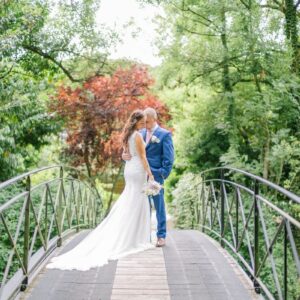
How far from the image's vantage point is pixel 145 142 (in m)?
6.17

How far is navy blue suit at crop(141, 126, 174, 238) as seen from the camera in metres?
5.99

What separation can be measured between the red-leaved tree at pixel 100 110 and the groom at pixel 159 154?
20.5 feet

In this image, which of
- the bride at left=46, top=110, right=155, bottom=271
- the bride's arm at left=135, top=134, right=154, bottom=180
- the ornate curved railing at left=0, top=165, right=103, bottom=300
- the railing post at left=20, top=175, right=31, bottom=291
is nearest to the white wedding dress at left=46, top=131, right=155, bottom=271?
the bride at left=46, top=110, right=155, bottom=271

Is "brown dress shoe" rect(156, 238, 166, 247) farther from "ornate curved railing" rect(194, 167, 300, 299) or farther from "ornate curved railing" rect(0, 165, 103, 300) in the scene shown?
"ornate curved railing" rect(0, 165, 103, 300)

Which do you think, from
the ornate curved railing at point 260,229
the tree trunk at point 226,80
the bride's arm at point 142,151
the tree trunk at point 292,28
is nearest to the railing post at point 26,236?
the bride's arm at point 142,151

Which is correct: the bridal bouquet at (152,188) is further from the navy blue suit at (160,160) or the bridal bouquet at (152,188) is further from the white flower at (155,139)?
the white flower at (155,139)

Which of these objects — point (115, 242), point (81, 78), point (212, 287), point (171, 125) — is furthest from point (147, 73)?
point (212, 287)

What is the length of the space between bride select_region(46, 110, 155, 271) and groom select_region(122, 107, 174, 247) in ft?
0.44

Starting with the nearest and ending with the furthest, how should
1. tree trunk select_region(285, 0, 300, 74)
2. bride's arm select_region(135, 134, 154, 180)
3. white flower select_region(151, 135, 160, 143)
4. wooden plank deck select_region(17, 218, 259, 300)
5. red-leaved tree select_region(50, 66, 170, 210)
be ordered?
wooden plank deck select_region(17, 218, 259, 300), bride's arm select_region(135, 134, 154, 180), white flower select_region(151, 135, 160, 143), tree trunk select_region(285, 0, 300, 74), red-leaved tree select_region(50, 66, 170, 210)

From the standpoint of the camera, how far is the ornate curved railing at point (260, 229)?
11.6ft

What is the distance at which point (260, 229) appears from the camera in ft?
31.9

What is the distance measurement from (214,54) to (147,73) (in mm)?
2588

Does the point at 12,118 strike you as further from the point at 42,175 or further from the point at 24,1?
the point at 42,175

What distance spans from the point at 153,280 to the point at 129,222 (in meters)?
1.40
